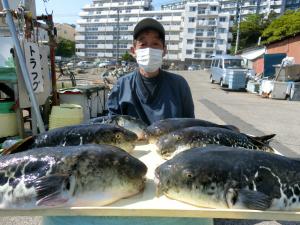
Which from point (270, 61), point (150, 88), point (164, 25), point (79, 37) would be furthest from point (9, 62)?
point (79, 37)

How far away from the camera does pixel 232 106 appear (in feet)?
49.9

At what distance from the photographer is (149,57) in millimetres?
3152

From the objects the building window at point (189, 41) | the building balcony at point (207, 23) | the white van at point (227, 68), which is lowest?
the white van at point (227, 68)

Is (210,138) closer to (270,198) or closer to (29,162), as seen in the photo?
(270,198)

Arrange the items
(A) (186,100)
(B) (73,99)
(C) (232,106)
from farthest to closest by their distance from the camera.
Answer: (C) (232,106) < (B) (73,99) < (A) (186,100)

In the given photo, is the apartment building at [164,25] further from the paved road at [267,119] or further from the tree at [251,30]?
the paved road at [267,119]

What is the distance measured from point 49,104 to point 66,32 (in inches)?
4341

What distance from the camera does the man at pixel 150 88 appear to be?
318 cm

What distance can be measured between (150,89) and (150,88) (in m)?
0.01

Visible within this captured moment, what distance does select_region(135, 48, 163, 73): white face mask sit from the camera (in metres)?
3.15

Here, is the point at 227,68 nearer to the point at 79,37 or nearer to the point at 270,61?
the point at 270,61

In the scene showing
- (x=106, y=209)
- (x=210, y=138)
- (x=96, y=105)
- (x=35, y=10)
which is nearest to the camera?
(x=106, y=209)

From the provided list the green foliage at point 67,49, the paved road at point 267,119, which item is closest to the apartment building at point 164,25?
the green foliage at point 67,49

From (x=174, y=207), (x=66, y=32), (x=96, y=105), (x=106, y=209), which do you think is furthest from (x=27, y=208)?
(x=66, y=32)
